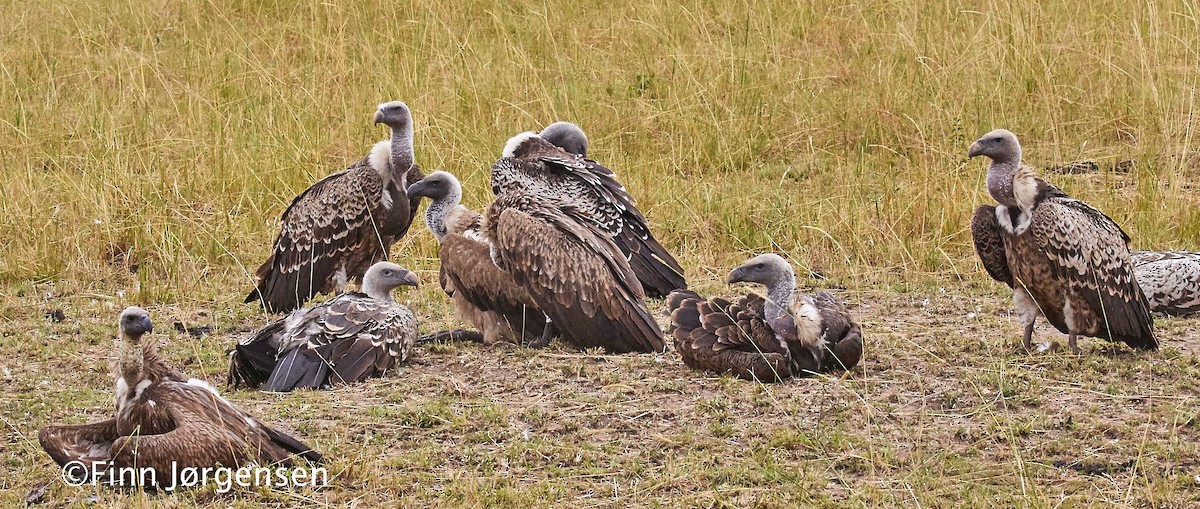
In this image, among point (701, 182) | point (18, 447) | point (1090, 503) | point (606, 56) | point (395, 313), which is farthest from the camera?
point (606, 56)

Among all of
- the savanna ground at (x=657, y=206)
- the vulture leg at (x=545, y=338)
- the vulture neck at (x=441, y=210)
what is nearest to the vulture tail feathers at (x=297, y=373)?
the savanna ground at (x=657, y=206)

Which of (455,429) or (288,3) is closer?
(455,429)

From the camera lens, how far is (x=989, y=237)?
6.36m

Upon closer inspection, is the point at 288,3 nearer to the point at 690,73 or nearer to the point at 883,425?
the point at 690,73

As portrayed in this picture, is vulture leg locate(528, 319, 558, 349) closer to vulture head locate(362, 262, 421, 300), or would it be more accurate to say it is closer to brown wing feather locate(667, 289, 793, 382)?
vulture head locate(362, 262, 421, 300)

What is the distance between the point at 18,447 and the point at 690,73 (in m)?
6.12

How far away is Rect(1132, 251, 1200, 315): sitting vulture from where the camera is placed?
698cm

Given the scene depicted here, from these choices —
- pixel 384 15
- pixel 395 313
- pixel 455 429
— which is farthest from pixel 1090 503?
pixel 384 15

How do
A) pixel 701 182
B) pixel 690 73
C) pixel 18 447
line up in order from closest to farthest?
pixel 18 447 < pixel 701 182 < pixel 690 73

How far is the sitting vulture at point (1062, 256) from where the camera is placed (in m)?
6.12

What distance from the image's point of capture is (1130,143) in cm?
976

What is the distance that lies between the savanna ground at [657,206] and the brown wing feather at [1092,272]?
0.16m

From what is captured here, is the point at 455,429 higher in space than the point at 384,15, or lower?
lower

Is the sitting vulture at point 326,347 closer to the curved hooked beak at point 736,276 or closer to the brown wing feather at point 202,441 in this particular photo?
the brown wing feather at point 202,441
